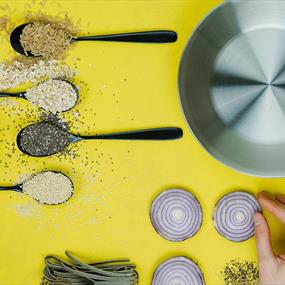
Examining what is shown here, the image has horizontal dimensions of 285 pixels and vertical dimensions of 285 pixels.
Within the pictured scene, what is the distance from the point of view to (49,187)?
125 cm

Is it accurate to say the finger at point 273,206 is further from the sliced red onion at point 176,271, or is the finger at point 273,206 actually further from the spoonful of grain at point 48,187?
the spoonful of grain at point 48,187

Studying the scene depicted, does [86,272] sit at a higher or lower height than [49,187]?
lower

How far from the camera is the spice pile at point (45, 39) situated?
120 centimetres

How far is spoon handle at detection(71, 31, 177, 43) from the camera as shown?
122cm

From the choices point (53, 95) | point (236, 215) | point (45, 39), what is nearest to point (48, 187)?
point (53, 95)

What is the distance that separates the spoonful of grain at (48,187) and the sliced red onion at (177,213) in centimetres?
21

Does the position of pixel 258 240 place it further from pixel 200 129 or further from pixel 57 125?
pixel 57 125

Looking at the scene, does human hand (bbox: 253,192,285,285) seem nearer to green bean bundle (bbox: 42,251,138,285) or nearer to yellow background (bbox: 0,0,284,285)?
yellow background (bbox: 0,0,284,285)

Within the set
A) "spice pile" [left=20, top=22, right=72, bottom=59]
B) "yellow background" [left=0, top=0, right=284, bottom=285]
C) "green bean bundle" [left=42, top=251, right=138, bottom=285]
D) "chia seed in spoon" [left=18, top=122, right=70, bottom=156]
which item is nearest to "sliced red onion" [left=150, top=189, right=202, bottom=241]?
"yellow background" [left=0, top=0, right=284, bottom=285]

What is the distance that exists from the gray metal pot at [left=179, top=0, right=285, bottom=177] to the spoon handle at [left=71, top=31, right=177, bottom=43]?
83mm

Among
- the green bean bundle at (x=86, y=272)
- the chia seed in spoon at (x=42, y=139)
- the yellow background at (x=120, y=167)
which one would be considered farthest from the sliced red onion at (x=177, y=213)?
the chia seed in spoon at (x=42, y=139)

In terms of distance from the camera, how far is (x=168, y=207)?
1271 millimetres

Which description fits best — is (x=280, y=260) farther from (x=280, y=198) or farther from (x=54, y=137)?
(x=54, y=137)

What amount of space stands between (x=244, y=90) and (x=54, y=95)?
0.44m
